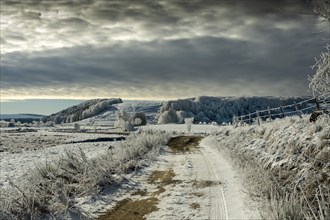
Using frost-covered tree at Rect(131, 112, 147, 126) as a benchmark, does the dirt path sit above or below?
below

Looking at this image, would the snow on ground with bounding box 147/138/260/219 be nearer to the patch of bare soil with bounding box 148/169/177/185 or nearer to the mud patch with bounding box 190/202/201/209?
the mud patch with bounding box 190/202/201/209

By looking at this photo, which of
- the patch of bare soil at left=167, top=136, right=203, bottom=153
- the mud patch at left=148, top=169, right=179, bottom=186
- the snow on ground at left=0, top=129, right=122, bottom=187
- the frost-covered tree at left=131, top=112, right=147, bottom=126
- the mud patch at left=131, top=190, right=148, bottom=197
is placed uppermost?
the frost-covered tree at left=131, top=112, right=147, bottom=126

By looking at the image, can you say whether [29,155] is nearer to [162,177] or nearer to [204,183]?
[162,177]

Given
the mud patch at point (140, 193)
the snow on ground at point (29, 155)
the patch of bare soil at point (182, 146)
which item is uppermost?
the patch of bare soil at point (182, 146)

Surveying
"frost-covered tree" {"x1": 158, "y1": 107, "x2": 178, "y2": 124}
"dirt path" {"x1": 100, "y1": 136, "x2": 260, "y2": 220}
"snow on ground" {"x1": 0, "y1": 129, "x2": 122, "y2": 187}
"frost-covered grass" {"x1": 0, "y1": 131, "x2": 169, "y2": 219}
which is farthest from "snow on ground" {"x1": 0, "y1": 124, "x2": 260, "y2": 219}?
"frost-covered tree" {"x1": 158, "y1": 107, "x2": 178, "y2": 124}

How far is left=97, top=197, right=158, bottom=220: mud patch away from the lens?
369 inches

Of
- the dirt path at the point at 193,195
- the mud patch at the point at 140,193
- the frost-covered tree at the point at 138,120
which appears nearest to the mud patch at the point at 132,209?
the dirt path at the point at 193,195

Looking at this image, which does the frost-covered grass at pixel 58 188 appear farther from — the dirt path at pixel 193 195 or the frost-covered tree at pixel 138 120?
the frost-covered tree at pixel 138 120

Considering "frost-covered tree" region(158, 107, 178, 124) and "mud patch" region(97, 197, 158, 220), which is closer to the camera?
"mud patch" region(97, 197, 158, 220)

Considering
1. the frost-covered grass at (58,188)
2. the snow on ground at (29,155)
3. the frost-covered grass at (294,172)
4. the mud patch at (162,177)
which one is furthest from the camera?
the snow on ground at (29,155)

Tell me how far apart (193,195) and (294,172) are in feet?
9.95

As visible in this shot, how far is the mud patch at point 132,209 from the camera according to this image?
9.37 metres

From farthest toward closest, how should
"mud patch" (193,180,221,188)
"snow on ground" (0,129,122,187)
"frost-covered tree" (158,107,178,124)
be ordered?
"frost-covered tree" (158,107,178,124) → "snow on ground" (0,129,122,187) → "mud patch" (193,180,221,188)

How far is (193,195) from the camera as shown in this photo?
1146 centimetres
